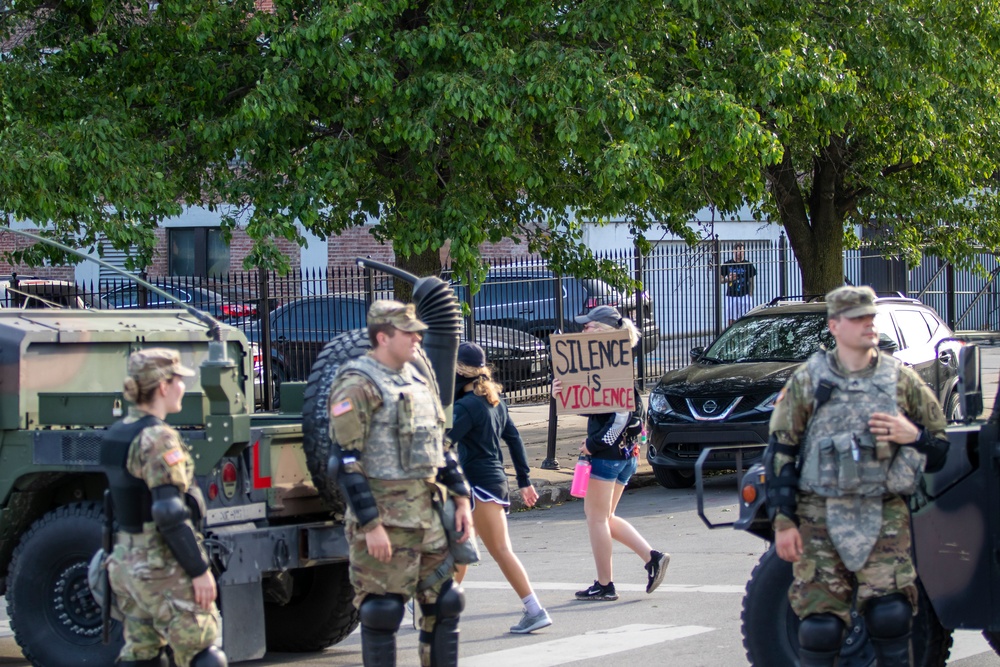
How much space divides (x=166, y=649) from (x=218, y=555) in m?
1.09

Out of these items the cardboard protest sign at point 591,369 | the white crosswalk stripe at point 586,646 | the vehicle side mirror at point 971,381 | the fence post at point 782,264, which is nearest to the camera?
the vehicle side mirror at point 971,381

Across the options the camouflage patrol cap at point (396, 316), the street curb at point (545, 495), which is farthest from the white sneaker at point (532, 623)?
the street curb at point (545, 495)

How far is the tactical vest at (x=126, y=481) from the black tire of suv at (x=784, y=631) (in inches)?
98.2

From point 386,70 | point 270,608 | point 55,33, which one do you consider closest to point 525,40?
point 386,70

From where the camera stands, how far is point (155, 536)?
490 cm

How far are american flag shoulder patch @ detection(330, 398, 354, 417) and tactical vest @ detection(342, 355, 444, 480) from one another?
0.40ft

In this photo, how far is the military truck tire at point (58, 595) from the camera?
20.6 feet

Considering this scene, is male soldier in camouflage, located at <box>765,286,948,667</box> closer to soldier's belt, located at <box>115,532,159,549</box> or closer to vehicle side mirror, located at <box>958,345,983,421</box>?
vehicle side mirror, located at <box>958,345,983,421</box>

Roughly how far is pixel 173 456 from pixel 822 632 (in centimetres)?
247

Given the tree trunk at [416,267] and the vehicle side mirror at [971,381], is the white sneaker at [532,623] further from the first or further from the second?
the tree trunk at [416,267]

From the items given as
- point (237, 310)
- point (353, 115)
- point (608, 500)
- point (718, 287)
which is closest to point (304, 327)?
point (237, 310)

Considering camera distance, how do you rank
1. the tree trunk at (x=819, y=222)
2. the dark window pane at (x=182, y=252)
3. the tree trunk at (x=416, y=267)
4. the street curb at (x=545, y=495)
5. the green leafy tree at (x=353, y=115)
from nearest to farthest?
the green leafy tree at (x=353, y=115)
the street curb at (x=545, y=495)
the tree trunk at (x=416, y=267)
the tree trunk at (x=819, y=222)
the dark window pane at (x=182, y=252)

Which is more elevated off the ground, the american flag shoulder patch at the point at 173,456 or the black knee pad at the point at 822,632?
the american flag shoulder patch at the point at 173,456

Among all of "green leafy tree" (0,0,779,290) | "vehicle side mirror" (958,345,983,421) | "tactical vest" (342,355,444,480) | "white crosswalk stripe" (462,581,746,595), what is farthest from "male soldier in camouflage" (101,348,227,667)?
"green leafy tree" (0,0,779,290)
